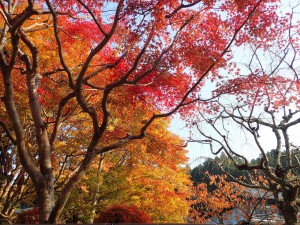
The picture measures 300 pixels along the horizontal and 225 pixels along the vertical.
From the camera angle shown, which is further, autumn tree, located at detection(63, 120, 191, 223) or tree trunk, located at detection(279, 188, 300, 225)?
autumn tree, located at detection(63, 120, 191, 223)

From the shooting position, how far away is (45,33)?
11.2 meters

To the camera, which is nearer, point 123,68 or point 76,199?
point 123,68

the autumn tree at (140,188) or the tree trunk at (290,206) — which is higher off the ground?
the autumn tree at (140,188)

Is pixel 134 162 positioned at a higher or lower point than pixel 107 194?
higher

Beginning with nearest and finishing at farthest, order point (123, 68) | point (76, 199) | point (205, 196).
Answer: point (123, 68) → point (76, 199) → point (205, 196)

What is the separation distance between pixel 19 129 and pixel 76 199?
35.8 feet

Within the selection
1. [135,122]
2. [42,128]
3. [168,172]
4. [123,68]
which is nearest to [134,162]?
[168,172]

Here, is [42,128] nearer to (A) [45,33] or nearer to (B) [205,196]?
(A) [45,33]


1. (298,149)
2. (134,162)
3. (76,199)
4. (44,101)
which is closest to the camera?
(298,149)

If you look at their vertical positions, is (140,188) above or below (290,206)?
above

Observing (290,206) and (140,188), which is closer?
(290,206)

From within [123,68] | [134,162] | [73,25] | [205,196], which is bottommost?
[205,196]

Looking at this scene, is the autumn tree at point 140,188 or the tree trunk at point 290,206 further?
the autumn tree at point 140,188

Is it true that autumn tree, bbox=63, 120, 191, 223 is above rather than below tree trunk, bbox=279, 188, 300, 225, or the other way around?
above
